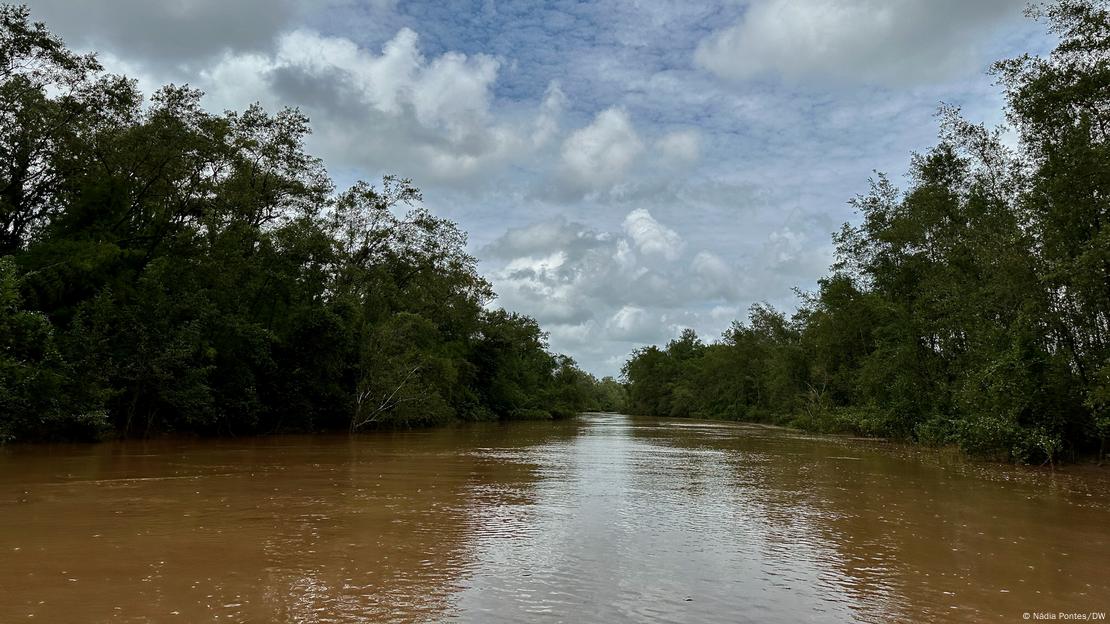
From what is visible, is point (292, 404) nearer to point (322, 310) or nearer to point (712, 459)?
point (322, 310)

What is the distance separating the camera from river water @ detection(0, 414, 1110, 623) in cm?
702

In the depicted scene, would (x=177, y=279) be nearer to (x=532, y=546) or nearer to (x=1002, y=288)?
(x=532, y=546)

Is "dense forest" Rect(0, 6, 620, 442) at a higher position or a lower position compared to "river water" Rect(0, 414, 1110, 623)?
higher

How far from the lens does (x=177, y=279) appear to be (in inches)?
1187

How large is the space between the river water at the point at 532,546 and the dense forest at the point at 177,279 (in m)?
6.01

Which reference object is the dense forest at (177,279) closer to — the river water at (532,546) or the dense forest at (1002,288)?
the river water at (532,546)

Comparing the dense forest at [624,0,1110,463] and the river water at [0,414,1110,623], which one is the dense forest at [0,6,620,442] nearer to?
the river water at [0,414,1110,623]

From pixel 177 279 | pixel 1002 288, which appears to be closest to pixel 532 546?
pixel 1002 288

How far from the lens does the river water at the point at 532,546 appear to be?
23.0ft

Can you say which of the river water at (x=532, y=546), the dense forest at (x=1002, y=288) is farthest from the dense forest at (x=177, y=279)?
the dense forest at (x=1002, y=288)

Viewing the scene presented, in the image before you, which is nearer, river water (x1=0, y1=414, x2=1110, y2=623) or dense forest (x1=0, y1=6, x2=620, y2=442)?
river water (x1=0, y1=414, x2=1110, y2=623)

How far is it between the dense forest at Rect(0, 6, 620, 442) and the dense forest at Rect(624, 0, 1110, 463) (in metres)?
27.4

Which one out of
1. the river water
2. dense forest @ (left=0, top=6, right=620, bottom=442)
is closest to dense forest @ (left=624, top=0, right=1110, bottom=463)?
the river water

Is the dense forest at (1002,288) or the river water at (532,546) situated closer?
the river water at (532,546)
